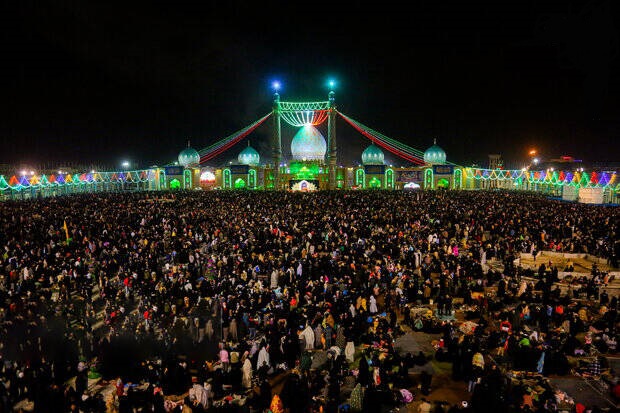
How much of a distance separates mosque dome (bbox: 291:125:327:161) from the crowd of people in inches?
1408

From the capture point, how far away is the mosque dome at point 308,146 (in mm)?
52875

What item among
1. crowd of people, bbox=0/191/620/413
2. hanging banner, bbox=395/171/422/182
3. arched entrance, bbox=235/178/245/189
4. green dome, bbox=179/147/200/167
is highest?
green dome, bbox=179/147/200/167

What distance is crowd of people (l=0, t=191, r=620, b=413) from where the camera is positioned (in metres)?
6.35

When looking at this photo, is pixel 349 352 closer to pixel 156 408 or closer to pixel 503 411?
pixel 503 411

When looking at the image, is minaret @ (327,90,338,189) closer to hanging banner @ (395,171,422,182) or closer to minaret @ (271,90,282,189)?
minaret @ (271,90,282,189)

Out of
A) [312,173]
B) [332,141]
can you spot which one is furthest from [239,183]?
[332,141]

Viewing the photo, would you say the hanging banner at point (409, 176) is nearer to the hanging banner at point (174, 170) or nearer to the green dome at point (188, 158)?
the green dome at point (188, 158)

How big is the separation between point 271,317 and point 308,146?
45.3 m

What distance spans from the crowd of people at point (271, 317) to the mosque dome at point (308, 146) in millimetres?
35776

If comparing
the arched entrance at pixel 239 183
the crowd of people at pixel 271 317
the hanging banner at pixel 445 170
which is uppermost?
the hanging banner at pixel 445 170

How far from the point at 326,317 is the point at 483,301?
4.11m

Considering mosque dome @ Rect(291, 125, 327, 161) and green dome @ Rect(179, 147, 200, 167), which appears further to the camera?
green dome @ Rect(179, 147, 200, 167)

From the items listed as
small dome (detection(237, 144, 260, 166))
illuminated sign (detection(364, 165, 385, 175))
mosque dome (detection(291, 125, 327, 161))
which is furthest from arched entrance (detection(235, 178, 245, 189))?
illuminated sign (detection(364, 165, 385, 175))

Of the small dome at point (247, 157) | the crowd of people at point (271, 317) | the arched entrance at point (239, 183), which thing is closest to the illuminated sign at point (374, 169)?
the small dome at point (247, 157)
